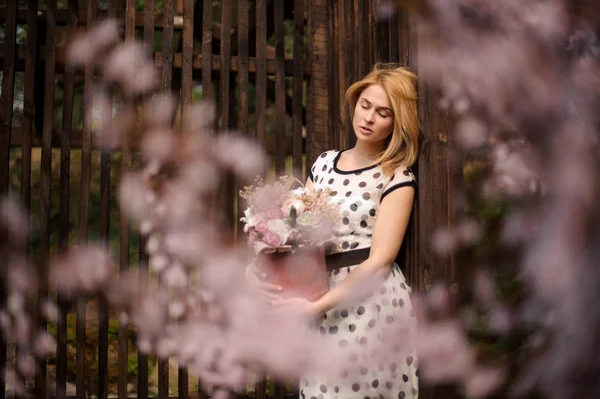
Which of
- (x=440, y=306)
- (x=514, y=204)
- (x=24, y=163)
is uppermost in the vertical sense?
(x=24, y=163)

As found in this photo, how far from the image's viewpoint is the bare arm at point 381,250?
2137mm

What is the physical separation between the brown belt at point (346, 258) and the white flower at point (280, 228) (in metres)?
0.27

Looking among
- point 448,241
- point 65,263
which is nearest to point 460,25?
point 448,241

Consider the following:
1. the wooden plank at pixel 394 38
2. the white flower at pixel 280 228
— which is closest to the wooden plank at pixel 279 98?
the wooden plank at pixel 394 38

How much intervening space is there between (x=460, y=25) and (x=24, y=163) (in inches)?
91.7

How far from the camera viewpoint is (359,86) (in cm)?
237

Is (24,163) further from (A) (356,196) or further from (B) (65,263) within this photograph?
(A) (356,196)

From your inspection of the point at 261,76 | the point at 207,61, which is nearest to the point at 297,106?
the point at 261,76

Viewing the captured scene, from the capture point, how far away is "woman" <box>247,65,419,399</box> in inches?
85.0

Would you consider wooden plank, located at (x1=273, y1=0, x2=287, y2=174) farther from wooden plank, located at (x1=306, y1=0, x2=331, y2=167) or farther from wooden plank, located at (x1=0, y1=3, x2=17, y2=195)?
wooden plank, located at (x1=0, y1=3, x2=17, y2=195)

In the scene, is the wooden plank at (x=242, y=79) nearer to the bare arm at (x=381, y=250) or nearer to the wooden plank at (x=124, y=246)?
the wooden plank at (x=124, y=246)

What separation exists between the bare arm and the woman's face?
230mm

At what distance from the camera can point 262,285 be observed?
7.21 feet

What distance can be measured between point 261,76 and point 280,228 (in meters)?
1.63
